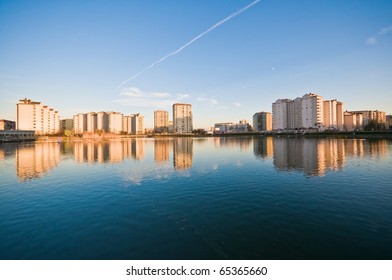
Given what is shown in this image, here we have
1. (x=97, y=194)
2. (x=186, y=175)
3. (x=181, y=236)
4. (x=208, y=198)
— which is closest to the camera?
(x=181, y=236)

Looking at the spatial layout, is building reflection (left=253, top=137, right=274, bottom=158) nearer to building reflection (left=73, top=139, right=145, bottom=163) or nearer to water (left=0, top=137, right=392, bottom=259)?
water (left=0, top=137, right=392, bottom=259)

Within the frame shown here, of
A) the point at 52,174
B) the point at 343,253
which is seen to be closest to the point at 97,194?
the point at 52,174

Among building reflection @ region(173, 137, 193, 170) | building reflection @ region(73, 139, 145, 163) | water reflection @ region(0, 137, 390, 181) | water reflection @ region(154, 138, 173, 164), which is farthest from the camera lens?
building reflection @ region(73, 139, 145, 163)

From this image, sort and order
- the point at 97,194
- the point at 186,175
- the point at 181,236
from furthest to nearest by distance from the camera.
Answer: the point at 186,175 < the point at 97,194 < the point at 181,236

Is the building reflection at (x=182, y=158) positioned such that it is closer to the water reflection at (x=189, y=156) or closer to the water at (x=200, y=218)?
the water reflection at (x=189, y=156)

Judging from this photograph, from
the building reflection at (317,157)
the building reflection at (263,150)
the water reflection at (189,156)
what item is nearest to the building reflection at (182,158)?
the water reflection at (189,156)

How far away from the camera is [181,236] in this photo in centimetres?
1527

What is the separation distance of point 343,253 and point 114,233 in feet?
50.3

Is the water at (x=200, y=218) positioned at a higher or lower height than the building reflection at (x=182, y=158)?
lower

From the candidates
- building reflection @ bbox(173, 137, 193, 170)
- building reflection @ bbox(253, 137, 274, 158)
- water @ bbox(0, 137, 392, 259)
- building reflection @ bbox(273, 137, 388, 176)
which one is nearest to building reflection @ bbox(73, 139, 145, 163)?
building reflection @ bbox(173, 137, 193, 170)

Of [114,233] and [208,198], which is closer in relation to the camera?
[114,233]

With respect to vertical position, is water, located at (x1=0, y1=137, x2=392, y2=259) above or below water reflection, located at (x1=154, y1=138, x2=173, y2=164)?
below

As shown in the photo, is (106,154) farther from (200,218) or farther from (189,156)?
(200,218)
